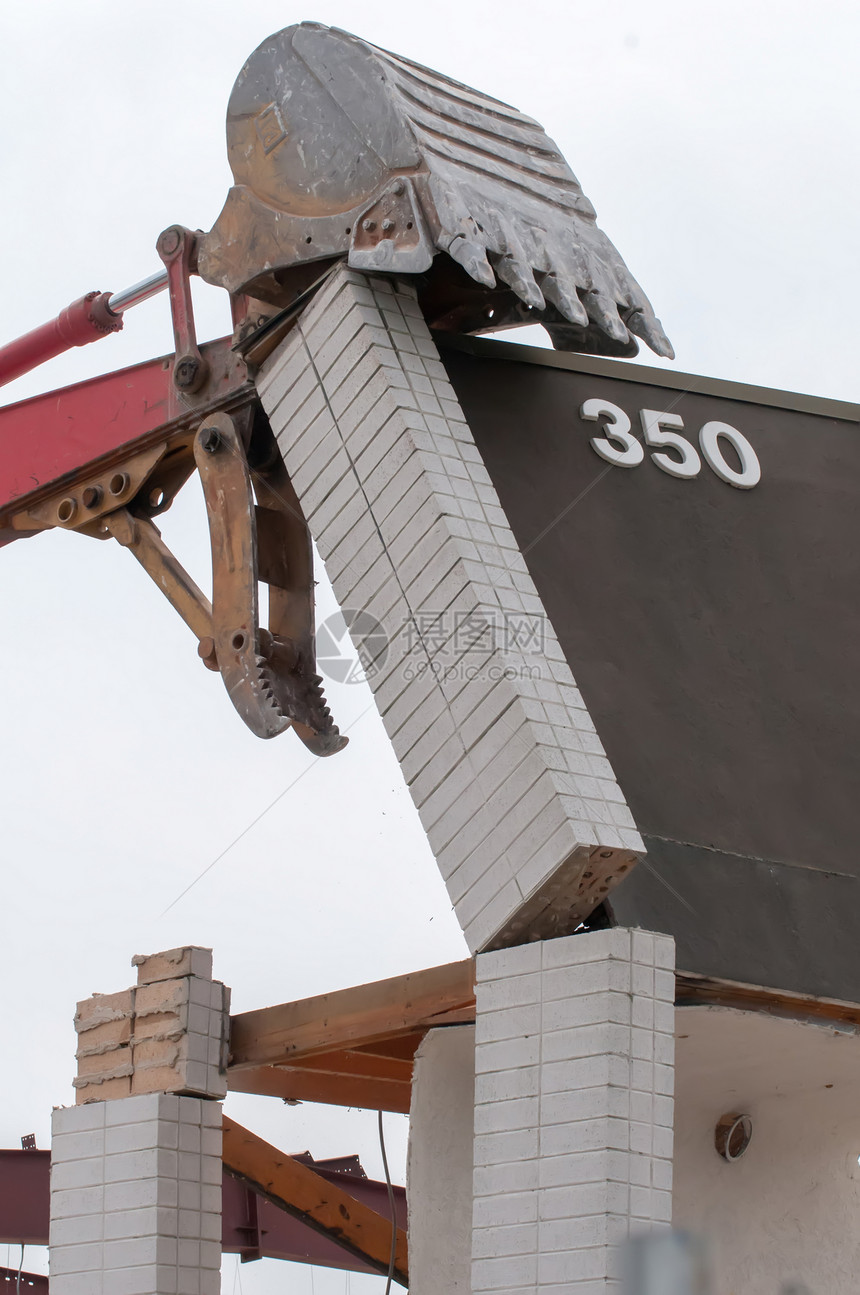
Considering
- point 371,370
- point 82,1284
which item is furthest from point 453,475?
point 82,1284

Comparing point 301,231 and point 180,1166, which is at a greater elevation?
point 301,231

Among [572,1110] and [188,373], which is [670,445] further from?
[572,1110]

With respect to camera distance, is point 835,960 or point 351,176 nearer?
point 835,960

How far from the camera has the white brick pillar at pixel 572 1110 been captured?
594cm

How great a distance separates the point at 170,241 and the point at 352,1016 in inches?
158

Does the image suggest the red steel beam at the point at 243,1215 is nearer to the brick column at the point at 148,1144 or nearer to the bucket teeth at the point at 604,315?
the brick column at the point at 148,1144

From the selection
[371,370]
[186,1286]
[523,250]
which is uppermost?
[523,250]

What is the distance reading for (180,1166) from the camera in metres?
8.27

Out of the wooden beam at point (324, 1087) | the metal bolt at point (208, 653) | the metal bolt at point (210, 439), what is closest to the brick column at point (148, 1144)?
the wooden beam at point (324, 1087)

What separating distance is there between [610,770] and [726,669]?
4.29ft

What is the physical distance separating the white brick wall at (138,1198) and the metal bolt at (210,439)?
3094 millimetres

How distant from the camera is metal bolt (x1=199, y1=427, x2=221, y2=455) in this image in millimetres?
8844

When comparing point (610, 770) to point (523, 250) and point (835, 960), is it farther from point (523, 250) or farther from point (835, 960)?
point (523, 250)

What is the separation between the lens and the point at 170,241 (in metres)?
9.23
